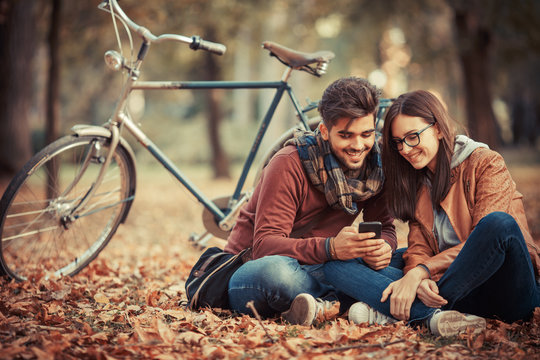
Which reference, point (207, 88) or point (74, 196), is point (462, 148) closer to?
point (207, 88)

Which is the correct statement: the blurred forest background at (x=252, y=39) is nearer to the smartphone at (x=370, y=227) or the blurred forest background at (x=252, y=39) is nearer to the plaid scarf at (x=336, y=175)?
the plaid scarf at (x=336, y=175)

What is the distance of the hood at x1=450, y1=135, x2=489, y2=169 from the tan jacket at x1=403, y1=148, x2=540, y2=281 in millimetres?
26

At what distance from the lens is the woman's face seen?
8.72 ft

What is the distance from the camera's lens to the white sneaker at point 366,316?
260 centimetres

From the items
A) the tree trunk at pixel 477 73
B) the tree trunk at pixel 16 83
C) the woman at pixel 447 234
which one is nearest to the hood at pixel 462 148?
the woman at pixel 447 234

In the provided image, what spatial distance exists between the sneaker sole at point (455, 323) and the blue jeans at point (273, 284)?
583 mm

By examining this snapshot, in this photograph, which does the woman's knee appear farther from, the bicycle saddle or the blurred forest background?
the blurred forest background

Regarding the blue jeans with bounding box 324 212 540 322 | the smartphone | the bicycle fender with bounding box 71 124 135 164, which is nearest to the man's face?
the smartphone

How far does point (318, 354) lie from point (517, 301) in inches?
41.3

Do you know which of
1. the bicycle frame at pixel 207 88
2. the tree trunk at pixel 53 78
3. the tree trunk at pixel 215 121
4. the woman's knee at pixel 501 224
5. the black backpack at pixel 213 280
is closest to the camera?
the woman's knee at pixel 501 224

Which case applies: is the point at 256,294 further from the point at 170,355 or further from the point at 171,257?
the point at 171,257

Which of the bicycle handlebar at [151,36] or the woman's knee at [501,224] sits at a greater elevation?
the bicycle handlebar at [151,36]

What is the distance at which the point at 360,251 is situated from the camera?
2.53m

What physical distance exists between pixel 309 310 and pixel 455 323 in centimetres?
67
